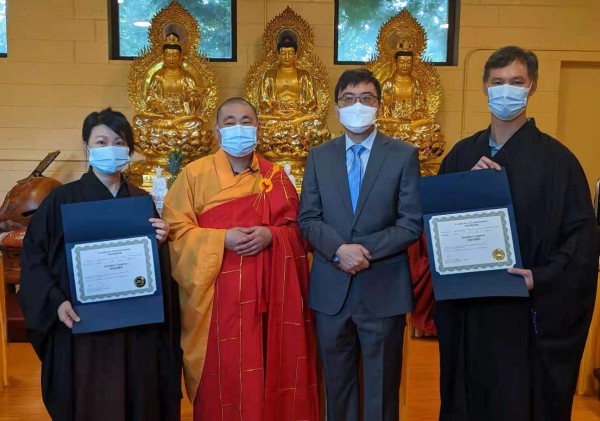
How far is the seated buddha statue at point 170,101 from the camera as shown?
4516 mm

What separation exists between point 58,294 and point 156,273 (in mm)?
321

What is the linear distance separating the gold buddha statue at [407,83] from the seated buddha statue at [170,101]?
159cm

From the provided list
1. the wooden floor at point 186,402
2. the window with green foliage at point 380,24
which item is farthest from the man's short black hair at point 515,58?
the window with green foliage at point 380,24

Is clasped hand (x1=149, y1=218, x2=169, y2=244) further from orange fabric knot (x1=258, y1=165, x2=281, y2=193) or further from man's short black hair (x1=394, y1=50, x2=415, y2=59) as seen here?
man's short black hair (x1=394, y1=50, x2=415, y2=59)

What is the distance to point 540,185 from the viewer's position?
1676 millimetres

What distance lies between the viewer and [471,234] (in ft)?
5.46

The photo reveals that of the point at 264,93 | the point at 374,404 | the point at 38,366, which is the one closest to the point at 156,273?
the point at 374,404

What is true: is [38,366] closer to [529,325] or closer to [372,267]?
[372,267]

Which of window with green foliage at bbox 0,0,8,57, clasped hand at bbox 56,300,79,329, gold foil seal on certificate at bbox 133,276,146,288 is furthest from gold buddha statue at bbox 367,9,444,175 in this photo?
window with green foliage at bbox 0,0,8,57

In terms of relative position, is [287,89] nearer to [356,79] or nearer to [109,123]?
[356,79]

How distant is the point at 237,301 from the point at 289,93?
308cm

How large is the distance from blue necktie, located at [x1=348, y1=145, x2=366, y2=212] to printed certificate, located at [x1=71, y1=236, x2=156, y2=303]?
0.71 m

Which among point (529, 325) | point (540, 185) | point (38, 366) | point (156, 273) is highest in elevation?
point (540, 185)

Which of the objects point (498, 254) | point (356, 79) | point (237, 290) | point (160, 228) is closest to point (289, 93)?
point (356, 79)
